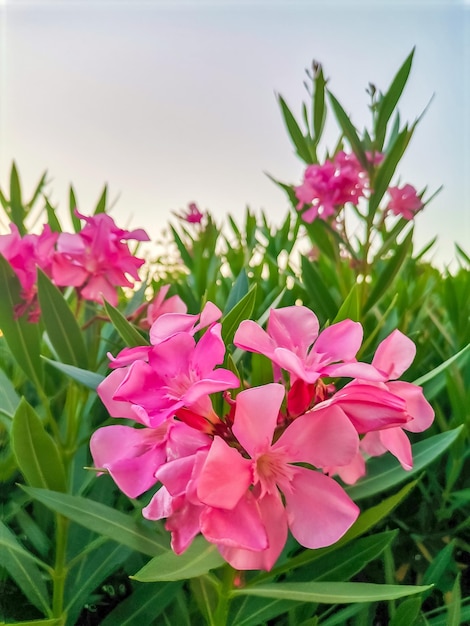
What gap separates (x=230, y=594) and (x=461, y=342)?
0.64 metres

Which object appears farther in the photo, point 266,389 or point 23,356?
point 23,356

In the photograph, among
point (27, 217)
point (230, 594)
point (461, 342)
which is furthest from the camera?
point (27, 217)

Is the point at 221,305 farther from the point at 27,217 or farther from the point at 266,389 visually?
the point at 266,389

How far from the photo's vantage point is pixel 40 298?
55 cm

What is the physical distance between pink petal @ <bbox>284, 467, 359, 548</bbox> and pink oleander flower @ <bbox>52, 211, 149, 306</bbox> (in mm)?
346

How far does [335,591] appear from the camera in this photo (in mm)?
378

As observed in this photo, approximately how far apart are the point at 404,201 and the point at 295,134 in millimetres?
217

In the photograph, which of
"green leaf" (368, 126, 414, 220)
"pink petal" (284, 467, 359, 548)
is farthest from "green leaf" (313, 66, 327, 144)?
"pink petal" (284, 467, 359, 548)

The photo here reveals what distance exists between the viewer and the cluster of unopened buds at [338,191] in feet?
3.00

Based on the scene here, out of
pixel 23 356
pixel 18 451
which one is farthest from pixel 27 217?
pixel 18 451

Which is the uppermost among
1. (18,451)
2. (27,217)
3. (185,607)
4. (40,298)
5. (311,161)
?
(311,161)

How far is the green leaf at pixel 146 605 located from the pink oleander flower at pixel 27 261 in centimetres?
30

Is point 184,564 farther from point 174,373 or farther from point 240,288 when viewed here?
point 240,288

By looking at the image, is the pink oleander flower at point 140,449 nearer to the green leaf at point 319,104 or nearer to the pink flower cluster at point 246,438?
the pink flower cluster at point 246,438
